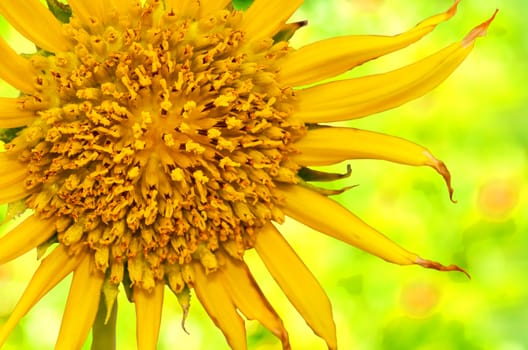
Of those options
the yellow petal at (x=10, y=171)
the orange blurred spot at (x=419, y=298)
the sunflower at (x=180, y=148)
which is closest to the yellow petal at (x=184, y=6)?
the sunflower at (x=180, y=148)

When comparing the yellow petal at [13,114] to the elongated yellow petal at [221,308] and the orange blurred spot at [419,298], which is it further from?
the orange blurred spot at [419,298]

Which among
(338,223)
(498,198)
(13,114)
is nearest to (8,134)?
(13,114)

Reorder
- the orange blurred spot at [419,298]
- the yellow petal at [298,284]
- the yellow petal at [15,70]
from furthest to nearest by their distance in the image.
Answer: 1. the orange blurred spot at [419,298]
2. the yellow petal at [298,284]
3. the yellow petal at [15,70]

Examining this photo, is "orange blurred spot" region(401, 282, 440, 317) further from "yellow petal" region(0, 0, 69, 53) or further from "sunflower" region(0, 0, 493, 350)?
"yellow petal" region(0, 0, 69, 53)

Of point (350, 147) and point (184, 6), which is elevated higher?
point (184, 6)

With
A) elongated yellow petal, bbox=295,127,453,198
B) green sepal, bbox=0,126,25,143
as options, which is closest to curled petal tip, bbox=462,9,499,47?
elongated yellow petal, bbox=295,127,453,198

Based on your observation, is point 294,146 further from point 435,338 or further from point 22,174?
point 435,338

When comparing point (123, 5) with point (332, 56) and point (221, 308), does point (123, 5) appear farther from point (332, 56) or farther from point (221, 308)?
point (221, 308)
